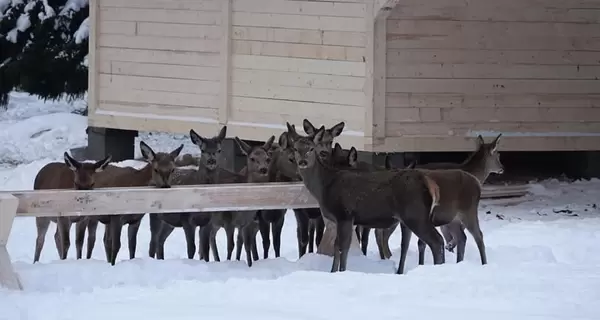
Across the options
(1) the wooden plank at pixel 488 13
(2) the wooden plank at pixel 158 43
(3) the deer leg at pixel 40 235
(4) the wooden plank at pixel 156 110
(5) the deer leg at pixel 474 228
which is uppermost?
(1) the wooden plank at pixel 488 13

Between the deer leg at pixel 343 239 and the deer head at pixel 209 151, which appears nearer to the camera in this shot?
the deer leg at pixel 343 239

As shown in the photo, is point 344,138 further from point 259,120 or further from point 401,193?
point 401,193

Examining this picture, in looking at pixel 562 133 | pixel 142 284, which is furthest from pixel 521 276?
pixel 562 133

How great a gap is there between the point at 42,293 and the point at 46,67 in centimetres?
1083

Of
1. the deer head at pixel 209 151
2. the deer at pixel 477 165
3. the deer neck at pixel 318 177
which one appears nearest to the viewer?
the deer neck at pixel 318 177

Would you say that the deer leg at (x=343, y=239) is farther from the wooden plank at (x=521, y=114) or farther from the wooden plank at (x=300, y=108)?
the wooden plank at (x=521, y=114)

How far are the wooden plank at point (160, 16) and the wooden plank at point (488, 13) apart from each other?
10.6ft

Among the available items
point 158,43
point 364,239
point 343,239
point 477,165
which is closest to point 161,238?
point 364,239

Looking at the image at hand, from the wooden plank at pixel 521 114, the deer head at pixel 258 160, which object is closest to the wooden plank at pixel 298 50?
the wooden plank at pixel 521 114

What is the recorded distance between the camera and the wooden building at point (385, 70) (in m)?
15.8

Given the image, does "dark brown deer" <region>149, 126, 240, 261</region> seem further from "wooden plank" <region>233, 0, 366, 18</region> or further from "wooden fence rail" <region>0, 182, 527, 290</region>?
"wooden plank" <region>233, 0, 366, 18</region>

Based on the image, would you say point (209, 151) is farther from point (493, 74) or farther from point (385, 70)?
point (493, 74)

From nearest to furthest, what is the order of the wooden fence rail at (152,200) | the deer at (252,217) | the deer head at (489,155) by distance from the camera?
the wooden fence rail at (152,200) → the deer at (252,217) → the deer head at (489,155)

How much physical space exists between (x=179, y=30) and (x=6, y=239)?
874 centimetres
